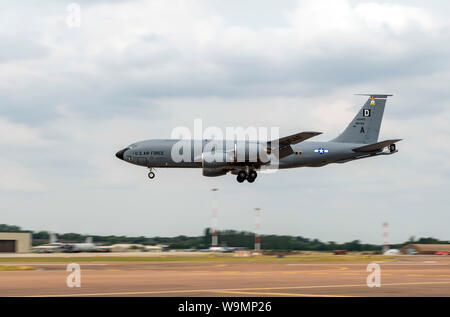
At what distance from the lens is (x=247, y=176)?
2810 inches

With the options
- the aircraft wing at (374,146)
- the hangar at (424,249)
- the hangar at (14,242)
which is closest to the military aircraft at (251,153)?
the aircraft wing at (374,146)

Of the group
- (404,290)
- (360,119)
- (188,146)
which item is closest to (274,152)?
(188,146)

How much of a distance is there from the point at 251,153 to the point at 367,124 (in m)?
18.0

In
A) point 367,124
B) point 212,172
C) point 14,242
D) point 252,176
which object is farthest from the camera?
point 14,242

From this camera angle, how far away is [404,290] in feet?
107

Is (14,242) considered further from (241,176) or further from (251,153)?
(251,153)

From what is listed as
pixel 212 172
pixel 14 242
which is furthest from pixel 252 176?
pixel 14 242

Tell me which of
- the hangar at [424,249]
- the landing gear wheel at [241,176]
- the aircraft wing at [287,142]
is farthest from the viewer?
the hangar at [424,249]

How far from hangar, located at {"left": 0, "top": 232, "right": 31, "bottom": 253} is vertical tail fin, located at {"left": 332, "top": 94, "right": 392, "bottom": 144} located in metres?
89.7

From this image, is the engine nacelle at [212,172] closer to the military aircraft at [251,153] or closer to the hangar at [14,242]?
the military aircraft at [251,153]

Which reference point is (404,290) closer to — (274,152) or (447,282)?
(447,282)

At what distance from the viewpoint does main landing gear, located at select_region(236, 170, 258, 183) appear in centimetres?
7119

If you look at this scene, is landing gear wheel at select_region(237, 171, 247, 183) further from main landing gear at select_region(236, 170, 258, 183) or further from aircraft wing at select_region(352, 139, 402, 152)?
aircraft wing at select_region(352, 139, 402, 152)

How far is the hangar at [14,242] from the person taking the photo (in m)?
141
